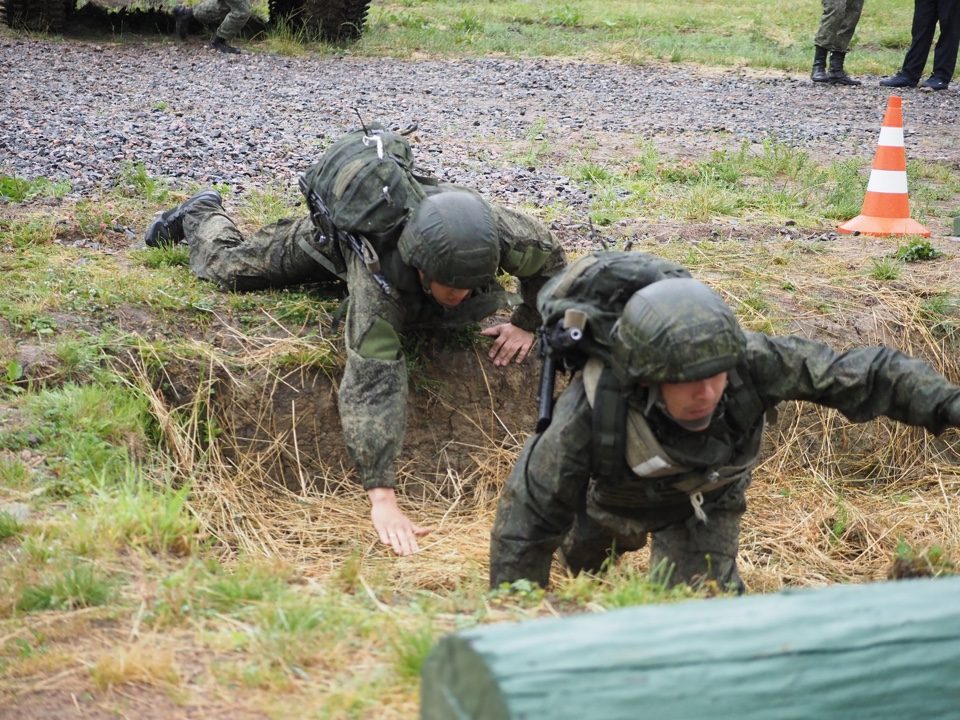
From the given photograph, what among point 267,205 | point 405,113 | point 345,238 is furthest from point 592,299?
point 405,113

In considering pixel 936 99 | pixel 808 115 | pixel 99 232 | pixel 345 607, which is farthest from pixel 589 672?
pixel 936 99

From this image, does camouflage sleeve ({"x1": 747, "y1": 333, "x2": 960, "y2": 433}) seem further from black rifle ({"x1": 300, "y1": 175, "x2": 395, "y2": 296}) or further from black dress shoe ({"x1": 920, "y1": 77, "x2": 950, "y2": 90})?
black dress shoe ({"x1": 920, "y1": 77, "x2": 950, "y2": 90})

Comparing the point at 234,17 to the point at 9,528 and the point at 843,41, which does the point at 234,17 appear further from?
the point at 9,528

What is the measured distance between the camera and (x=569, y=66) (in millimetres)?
14438

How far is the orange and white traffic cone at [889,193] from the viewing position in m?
7.36

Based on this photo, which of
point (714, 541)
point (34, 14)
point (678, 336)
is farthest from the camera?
point (34, 14)

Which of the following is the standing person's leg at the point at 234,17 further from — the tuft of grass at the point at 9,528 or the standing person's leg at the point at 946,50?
the tuft of grass at the point at 9,528

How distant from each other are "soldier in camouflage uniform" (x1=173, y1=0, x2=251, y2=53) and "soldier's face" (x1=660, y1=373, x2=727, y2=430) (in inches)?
443

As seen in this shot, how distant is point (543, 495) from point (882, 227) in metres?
4.25

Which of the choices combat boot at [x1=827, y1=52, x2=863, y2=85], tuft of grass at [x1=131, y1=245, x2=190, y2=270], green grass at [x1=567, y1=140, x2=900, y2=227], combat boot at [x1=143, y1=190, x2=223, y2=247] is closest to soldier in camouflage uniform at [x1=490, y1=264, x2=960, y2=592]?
tuft of grass at [x1=131, y1=245, x2=190, y2=270]

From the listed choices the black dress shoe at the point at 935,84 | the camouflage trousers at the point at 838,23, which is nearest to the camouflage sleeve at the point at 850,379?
the camouflage trousers at the point at 838,23

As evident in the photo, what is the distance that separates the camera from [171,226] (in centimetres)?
667

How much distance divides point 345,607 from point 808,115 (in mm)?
9393

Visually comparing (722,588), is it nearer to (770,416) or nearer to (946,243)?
(770,416)
